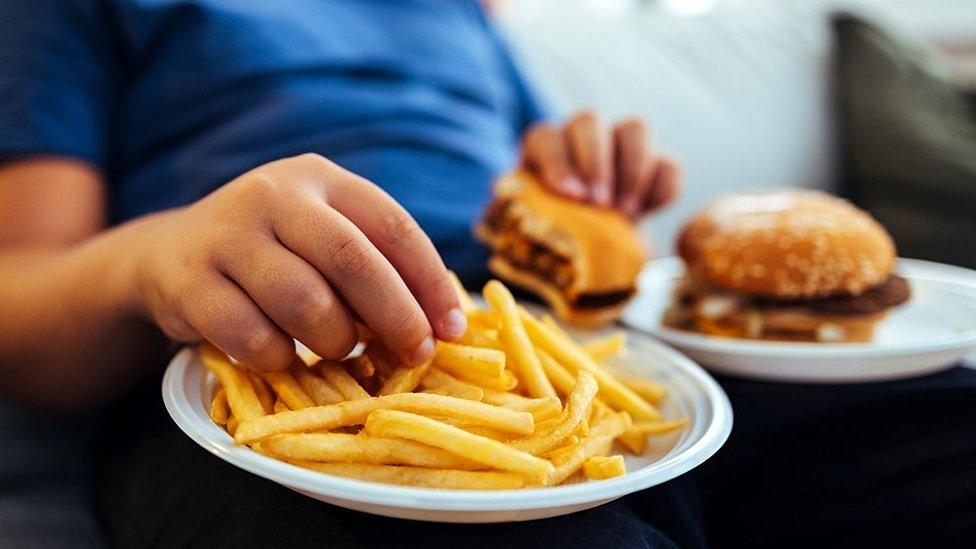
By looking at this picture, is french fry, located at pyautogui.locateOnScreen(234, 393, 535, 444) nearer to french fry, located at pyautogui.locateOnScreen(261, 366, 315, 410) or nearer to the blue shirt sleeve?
french fry, located at pyautogui.locateOnScreen(261, 366, 315, 410)

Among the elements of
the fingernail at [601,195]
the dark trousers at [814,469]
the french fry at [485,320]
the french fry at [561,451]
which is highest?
Result: the french fry at [485,320]

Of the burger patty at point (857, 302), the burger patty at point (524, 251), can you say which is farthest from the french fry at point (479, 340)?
the burger patty at point (857, 302)

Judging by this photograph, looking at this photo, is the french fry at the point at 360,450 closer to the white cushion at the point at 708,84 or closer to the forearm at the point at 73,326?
the forearm at the point at 73,326

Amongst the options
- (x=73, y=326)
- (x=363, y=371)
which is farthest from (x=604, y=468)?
(x=73, y=326)

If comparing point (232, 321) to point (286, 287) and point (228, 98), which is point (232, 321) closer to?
point (286, 287)

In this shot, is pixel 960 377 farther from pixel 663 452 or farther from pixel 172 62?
pixel 172 62

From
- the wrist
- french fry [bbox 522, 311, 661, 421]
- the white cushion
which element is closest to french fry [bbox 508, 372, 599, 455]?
french fry [bbox 522, 311, 661, 421]

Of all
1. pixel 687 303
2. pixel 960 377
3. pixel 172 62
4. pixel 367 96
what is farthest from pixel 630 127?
pixel 172 62
